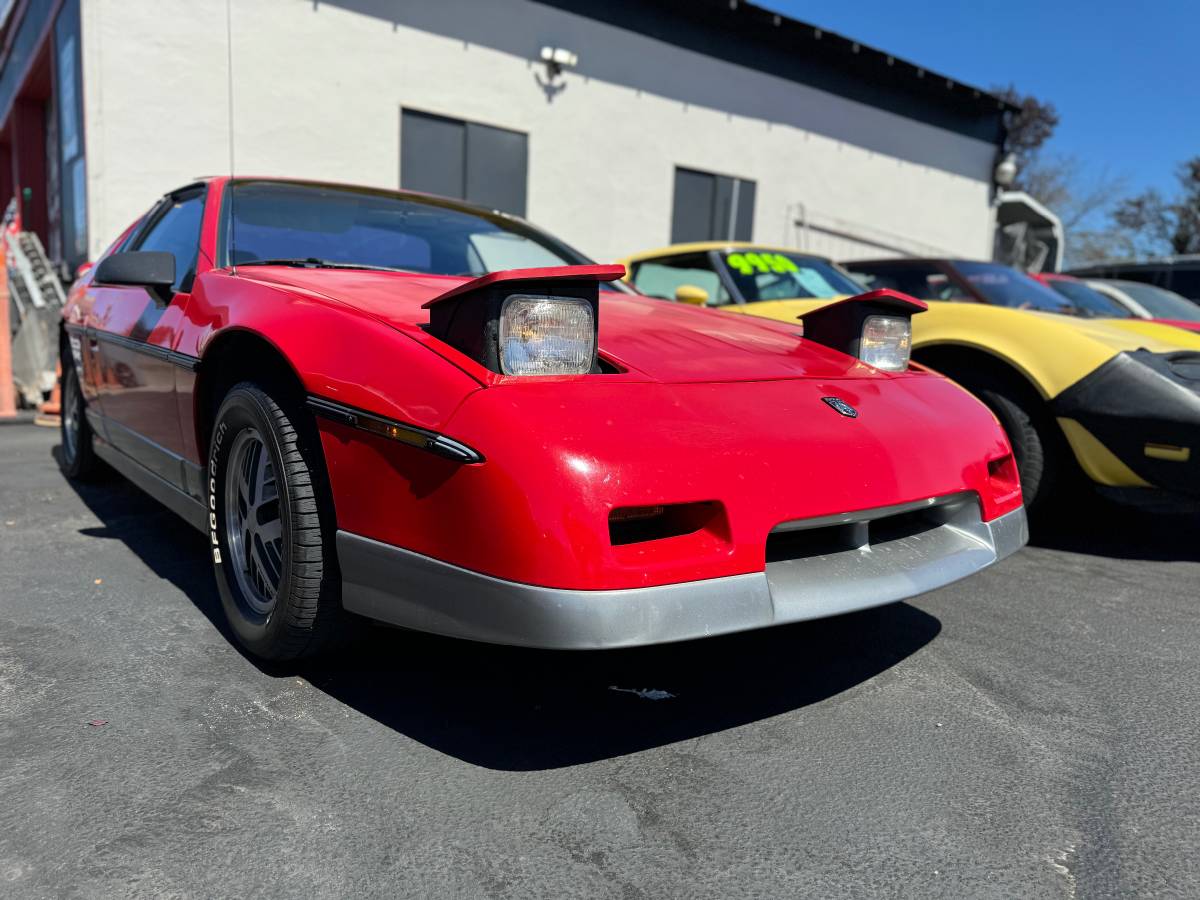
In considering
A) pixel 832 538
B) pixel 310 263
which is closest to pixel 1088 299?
pixel 832 538

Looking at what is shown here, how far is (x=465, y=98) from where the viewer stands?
973cm

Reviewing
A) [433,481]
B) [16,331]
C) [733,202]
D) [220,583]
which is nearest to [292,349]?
[433,481]

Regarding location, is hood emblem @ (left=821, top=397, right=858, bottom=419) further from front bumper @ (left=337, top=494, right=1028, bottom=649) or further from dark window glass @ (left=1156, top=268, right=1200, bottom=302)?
dark window glass @ (left=1156, top=268, right=1200, bottom=302)

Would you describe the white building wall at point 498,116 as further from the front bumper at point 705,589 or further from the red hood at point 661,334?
the front bumper at point 705,589

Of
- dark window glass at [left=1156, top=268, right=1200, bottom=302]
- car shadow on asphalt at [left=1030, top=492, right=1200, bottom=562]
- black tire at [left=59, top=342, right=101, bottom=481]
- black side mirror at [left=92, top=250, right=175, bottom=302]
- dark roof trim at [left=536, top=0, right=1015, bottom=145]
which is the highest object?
dark roof trim at [left=536, top=0, right=1015, bottom=145]

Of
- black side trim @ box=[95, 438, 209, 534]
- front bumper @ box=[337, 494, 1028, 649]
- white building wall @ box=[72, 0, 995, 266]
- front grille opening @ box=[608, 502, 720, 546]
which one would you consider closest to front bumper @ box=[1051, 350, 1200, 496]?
front bumper @ box=[337, 494, 1028, 649]

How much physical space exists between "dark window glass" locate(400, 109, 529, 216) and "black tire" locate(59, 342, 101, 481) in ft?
18.2

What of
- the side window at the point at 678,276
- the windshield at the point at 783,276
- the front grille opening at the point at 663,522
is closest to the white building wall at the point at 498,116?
the side window at the point at 678,276

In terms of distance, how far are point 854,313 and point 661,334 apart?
614 mm

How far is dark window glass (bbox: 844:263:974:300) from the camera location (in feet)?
17.2

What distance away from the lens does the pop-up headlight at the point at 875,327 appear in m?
2.51

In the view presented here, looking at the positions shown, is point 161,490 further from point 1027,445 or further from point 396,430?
point 1027,445

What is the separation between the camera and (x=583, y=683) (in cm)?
214

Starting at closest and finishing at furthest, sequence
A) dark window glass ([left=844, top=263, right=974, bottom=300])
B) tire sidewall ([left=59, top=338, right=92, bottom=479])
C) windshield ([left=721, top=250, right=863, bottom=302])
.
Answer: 1. tire sidewall ([left=59, top=338, right=92, bottom=479])
2. windshield ([left=721, top=250, right=863, bottom=302])
3. dark window glass ([left=844, top=263, right=974, bottom=300])
